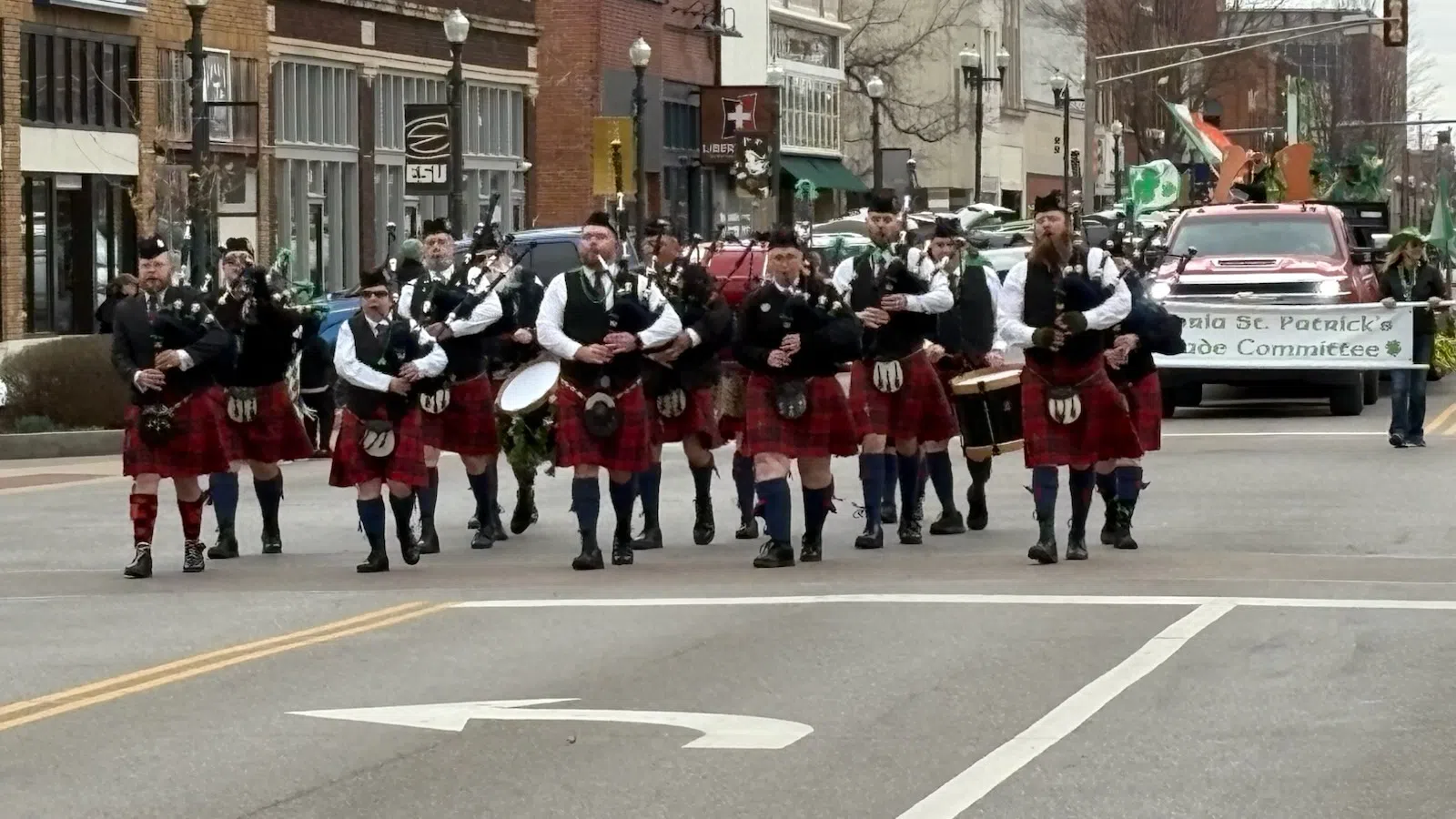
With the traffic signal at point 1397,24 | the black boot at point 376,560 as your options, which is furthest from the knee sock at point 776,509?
the traffic signal at point 1397,24

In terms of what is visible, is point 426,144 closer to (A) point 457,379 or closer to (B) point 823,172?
(A) point 457,379

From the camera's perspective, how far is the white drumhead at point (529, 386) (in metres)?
17.1

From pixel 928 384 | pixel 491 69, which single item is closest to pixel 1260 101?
pixel 491 69

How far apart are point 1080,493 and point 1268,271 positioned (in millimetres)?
12325

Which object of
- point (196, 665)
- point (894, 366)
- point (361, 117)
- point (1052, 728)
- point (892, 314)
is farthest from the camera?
point (361, 117)

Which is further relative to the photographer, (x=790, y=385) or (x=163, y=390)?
(x=163, y=390)

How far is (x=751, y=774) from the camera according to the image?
894 cm

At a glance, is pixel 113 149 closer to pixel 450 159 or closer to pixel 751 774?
pixel 450 159

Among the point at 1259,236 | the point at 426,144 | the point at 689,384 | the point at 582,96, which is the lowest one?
the point at 689,384

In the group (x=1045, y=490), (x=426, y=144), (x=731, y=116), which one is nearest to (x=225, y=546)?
(x=1045, y=490)

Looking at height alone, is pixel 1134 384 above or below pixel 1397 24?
below

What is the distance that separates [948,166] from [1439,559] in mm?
79262

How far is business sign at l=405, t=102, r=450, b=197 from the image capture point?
3706cm

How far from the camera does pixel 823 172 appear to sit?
79000mm
